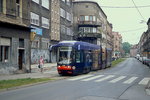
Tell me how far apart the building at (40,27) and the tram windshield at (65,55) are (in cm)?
1212

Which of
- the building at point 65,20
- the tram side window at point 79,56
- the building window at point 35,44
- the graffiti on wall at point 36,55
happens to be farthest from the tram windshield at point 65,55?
the building at point 65,20

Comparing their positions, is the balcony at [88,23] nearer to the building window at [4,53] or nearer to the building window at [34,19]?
the building window at [34,19]

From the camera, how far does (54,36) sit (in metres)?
43.1

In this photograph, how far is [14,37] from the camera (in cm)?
2269

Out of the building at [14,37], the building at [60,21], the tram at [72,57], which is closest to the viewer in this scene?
the building at [14,37]

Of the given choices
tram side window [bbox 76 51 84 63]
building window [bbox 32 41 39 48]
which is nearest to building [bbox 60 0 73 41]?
building window [bbox 32 41 39 48]

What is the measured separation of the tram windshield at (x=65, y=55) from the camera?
21469 mm

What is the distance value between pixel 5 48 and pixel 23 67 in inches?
130

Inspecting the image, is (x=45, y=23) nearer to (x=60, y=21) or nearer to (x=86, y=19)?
(x=60, y=21)

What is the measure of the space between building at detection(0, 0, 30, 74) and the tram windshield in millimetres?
4332

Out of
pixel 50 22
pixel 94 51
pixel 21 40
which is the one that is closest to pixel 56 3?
pixel 50 22

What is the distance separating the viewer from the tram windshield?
21.5 metres

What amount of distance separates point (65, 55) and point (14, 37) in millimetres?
5000

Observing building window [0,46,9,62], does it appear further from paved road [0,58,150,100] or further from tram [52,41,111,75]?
paved road [0,58,150,100]
